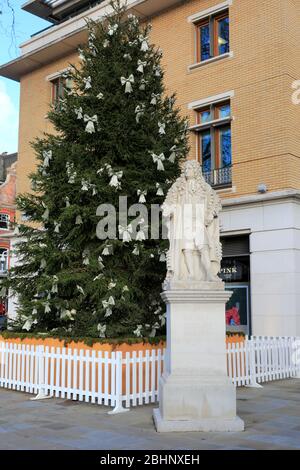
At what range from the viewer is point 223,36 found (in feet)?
59.2

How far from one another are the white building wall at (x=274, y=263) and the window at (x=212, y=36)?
5665 mm

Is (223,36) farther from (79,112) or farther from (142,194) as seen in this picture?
(142,194)

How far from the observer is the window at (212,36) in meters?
18.0

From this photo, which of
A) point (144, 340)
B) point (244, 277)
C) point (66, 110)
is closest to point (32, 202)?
point (66, 110)

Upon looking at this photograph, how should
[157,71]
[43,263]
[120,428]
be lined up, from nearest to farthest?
[120,428], [43,263], [157,71]

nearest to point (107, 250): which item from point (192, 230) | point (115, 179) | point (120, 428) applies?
point (115, 179)

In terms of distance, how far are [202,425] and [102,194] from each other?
6239 millimetres

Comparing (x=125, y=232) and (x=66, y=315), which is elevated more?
(x=125, y=232)

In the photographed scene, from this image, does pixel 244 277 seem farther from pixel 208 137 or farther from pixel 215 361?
pixel 215 361

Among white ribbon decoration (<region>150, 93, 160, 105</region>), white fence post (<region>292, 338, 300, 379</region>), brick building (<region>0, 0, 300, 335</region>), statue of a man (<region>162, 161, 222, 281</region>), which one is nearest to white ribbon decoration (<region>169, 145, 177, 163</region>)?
white ribbon decoration (<region>150, 93, 160, 105</region>)

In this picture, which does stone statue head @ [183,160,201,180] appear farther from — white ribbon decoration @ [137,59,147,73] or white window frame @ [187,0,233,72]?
white window frame @ [187,0,233,72]

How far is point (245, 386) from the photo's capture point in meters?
12.4

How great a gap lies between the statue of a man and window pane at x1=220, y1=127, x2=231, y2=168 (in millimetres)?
9026

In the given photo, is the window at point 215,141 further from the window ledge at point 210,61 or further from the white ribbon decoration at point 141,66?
the white ribbon decoration at point 141,66
